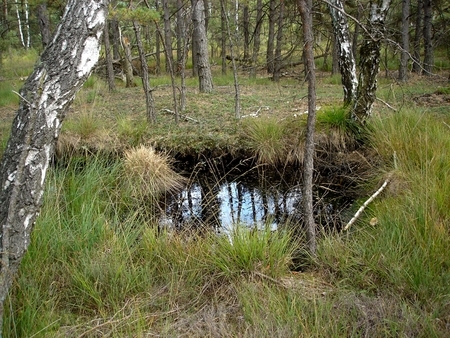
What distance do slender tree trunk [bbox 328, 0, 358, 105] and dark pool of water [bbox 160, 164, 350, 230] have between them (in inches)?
60.1

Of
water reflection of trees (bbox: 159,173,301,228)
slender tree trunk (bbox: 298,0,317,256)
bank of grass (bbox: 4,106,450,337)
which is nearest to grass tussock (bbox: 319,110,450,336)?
bank of grass (bbox: 4,106,450,337)

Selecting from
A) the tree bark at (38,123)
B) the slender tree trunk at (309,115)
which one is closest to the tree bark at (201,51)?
the slender tree trunk at (309,115)

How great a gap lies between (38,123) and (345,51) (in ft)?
15.0

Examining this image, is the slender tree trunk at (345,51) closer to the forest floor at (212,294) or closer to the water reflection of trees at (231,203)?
the water reflection of trees at (231,203)

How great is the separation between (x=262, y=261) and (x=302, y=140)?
3.05 metres

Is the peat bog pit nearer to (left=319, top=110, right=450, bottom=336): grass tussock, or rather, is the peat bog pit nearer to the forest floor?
(left=319, top=110, right=450, bottom=336): grass tussock

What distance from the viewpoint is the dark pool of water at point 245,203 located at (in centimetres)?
420

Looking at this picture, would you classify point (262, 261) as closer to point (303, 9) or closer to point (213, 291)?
point (213, 291)

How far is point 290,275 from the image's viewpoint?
2.77 m

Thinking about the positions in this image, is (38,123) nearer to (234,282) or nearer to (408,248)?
(234,282)

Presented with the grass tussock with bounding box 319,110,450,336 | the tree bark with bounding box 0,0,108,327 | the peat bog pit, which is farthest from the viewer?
the peat bog pit

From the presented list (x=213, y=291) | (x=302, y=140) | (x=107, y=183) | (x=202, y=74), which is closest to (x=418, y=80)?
(x=202, y=74)

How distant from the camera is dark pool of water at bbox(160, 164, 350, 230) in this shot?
4.20 metres

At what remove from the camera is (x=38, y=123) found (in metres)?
2.07
